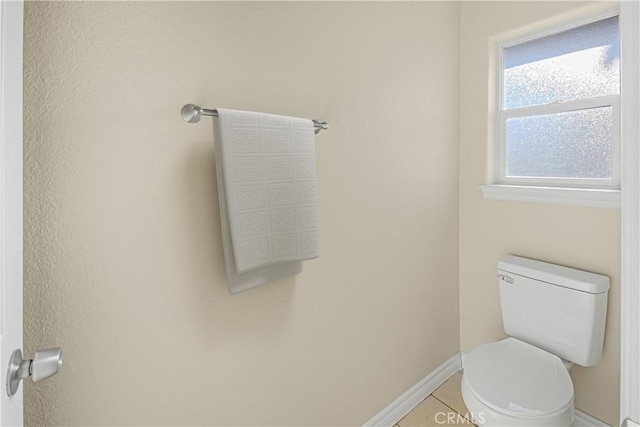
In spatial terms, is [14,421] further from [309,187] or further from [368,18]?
[368,18]

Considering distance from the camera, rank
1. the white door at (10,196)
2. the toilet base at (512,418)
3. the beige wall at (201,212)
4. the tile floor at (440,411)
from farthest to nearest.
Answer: the tile floor at (440,411), the toilet base at (512,418), the beige wall at (201,212), the white door at (10,196)

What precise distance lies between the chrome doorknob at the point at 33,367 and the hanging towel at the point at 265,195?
46 centimetres

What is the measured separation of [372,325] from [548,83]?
4.78ft

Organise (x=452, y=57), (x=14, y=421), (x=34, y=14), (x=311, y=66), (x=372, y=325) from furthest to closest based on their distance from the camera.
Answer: (x=452, y=57) → (x=372, y=325) → (x=311, y=66) → (x=34, y=14) → (x=14, y=421)

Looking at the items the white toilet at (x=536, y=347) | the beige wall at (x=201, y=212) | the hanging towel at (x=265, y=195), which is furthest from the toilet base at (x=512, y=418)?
the hanging towel at (x=265, y=195)

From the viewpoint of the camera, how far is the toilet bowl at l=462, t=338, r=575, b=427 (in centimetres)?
115

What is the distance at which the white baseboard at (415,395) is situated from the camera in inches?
62.9

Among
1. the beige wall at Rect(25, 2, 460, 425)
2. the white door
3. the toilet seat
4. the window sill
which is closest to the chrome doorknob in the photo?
the white door

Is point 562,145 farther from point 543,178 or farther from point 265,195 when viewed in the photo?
point 265,195

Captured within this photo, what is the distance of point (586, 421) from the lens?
1.57 m

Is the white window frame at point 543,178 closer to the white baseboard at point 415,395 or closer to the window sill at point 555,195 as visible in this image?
the window sill at point 555,195

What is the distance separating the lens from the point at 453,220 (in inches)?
76.9

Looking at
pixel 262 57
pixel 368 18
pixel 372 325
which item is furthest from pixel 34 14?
pixel 372 325

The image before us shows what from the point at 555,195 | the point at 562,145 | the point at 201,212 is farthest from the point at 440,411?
the point at 201,212
